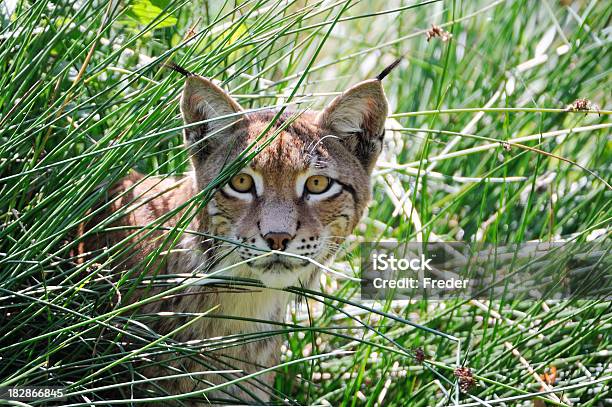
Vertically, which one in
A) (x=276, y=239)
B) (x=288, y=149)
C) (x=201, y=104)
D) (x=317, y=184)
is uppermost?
(x=201, y=104)

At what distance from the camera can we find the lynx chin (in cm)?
329

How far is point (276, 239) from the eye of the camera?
317 centimetres

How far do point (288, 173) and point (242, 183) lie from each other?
183 mm

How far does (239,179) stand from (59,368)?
3.39ft

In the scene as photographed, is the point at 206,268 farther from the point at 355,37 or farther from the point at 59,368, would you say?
the point at 355,37

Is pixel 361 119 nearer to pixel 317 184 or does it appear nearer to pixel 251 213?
pixel 317 184

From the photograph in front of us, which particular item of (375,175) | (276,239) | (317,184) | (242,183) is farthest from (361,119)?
(375,175)

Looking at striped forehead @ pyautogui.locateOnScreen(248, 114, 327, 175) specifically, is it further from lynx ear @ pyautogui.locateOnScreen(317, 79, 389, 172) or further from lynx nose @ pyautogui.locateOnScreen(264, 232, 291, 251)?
lynx nose @ pyautogui.locateOnScreen(264, 232, 291, 251)

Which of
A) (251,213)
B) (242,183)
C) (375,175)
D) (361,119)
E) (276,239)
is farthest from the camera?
(375,175)

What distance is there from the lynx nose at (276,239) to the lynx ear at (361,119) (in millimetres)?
686

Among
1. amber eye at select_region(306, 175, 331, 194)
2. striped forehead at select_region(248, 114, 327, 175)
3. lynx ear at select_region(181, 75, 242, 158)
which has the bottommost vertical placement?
amber eye at select_region(306, 175, 331, 194)

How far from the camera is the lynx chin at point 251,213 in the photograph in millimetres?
3287

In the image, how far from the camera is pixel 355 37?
641cm

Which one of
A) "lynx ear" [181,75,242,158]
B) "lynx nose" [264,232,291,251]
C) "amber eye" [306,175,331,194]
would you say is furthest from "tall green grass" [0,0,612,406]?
"amber eye" [306,175,331,194]
